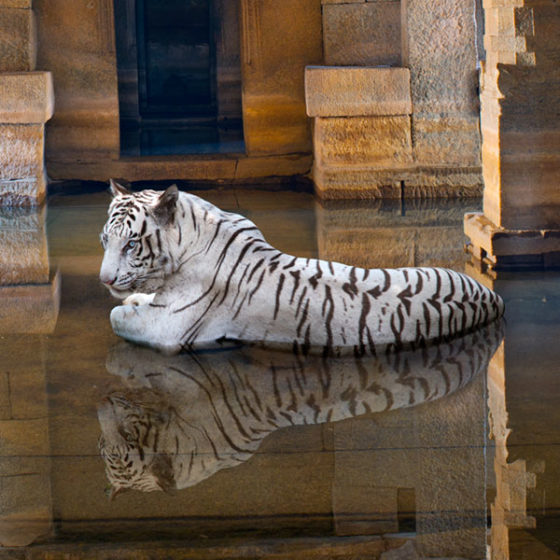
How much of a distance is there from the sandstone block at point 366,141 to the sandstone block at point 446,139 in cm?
10

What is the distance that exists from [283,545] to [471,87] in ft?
23.3

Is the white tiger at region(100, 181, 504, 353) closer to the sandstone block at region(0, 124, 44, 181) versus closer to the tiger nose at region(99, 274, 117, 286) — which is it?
the tiger nose at region(99, 274, 117, 286)

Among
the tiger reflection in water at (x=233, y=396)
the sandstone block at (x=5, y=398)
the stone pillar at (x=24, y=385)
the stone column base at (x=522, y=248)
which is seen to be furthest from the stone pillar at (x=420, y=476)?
the stone column base at (x=522, y=248)

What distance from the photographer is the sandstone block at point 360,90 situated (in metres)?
9.71

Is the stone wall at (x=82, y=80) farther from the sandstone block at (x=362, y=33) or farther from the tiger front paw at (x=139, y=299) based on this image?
the tiger front paw at (x=139, y=299)

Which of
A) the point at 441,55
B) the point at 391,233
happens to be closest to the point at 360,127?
the point at 441,55

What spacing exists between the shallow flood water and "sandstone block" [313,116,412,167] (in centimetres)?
345

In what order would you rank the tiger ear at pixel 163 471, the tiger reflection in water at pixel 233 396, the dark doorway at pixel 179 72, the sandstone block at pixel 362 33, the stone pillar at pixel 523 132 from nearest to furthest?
the tiger ear at pixel 163 471, the tiger reflection in water at pixel 233 396, the stone pillar at pixel 523 132, the sandstone block at pixel 362 33, the dark doorway at pixel 179 72

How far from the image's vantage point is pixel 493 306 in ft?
19.4

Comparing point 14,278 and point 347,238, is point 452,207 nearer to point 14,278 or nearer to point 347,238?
point 347,238

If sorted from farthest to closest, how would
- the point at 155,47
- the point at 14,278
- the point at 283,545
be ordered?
1. the point at 155,47
2. the point at 14,278
3. the point at 283,545

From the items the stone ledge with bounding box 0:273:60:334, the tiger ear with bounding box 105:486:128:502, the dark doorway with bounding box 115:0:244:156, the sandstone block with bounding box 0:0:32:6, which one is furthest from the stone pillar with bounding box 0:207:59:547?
the dark doorway with bounding box 115:0:244:156

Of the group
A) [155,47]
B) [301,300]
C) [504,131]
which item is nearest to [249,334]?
[301,300]

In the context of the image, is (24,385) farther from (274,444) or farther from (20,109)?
(20,109)
